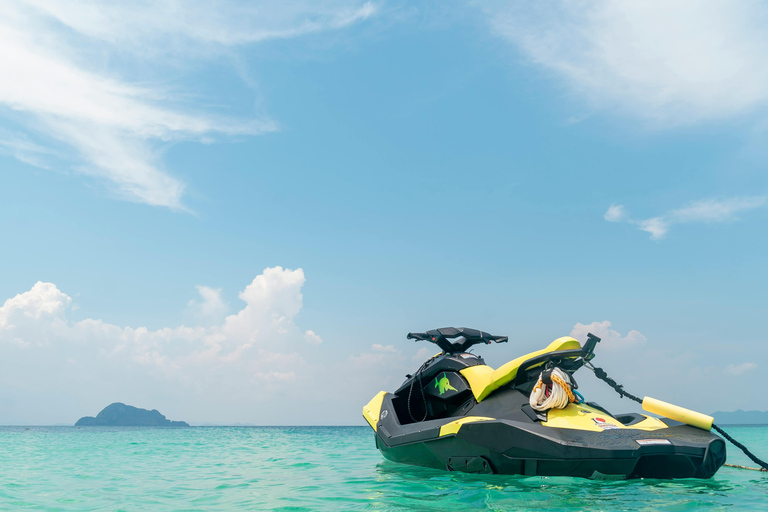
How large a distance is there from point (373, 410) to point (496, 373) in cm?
291

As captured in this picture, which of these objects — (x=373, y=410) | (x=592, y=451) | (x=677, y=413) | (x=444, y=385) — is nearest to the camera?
(x=592, y=451)

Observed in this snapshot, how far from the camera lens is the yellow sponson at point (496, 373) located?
19.3ft

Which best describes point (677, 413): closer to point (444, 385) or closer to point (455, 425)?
point (455, 425)

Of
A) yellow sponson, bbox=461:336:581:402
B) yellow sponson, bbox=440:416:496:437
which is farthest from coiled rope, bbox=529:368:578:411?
yellow sponson, bbox=440:416:496:437

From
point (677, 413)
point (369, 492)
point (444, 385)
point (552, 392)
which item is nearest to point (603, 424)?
point (552, 392)

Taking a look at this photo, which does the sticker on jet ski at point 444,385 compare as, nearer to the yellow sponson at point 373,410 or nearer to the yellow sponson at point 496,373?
the yellow sponson at point 496,373

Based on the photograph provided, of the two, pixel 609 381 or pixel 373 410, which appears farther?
pixel 373 410

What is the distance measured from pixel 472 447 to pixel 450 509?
58.3 inches

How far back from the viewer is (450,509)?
14.6 feet

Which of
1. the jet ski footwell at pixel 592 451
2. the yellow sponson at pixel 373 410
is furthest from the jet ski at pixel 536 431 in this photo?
the yellow sponson at pixel 373 410

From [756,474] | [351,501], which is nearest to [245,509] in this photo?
[351,501]

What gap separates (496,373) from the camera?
6.31 meters

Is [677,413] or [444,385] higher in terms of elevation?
[444,385]

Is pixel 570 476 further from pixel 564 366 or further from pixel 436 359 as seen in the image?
pixel 436 359
